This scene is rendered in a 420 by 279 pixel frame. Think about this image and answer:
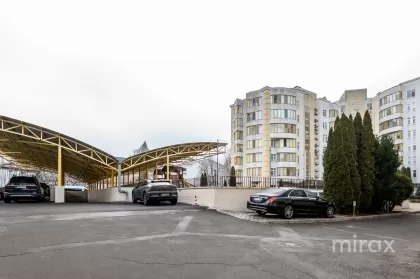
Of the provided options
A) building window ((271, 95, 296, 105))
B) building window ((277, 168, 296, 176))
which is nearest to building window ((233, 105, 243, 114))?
building window ((271, 95, 296, 105))

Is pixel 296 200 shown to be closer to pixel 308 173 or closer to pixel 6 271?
pixel 6 271

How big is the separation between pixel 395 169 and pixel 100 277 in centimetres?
2268

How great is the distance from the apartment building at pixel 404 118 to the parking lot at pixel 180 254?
60816 mm

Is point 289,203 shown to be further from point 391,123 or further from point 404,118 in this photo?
point 391,123

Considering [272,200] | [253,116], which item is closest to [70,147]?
[272,200]

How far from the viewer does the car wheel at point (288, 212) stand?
16219 mm

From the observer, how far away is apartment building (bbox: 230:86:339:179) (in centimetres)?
6159

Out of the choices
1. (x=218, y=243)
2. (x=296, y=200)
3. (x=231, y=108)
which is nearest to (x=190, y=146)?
(x=296, y=200)

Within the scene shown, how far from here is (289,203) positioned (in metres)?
16.5

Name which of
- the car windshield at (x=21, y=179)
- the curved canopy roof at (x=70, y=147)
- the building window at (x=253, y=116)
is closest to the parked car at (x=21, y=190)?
the car windshield at (x=21, y=179)

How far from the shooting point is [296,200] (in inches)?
664

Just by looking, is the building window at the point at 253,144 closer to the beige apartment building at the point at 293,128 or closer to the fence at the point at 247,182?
the beige apartment building at the point at 293,128

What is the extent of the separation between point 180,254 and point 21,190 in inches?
832

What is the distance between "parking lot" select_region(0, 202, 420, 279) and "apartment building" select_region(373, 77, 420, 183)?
60.8 meters
